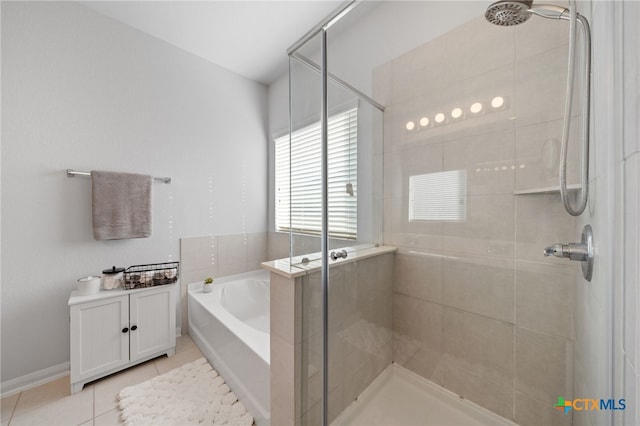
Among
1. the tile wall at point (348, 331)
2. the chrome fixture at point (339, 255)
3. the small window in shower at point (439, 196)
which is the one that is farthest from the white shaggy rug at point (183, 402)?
the small window in shower at point (439, 196)

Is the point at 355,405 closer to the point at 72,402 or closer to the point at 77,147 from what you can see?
the point at 72,402

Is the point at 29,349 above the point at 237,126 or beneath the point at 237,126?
beneath

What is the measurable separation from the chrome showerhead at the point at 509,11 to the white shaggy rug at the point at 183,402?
2044 millimetres

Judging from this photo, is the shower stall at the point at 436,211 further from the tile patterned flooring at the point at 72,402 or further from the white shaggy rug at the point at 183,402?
the tile patterned flooring at the point at 72,402

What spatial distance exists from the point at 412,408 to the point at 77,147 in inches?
101

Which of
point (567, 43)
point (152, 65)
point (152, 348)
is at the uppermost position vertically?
point (152, 65)

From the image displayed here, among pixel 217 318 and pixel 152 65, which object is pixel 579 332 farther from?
pixel 152 65

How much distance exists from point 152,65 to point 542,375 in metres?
3.08

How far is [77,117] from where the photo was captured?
166cm

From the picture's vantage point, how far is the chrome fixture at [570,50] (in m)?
0.65

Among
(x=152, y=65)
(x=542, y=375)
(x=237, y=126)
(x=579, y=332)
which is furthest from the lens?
(x=237, y=126)

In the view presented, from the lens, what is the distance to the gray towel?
1.67m

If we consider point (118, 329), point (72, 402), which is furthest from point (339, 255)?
point (72, 402)

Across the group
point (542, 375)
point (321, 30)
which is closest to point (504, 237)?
point (542, 375)
